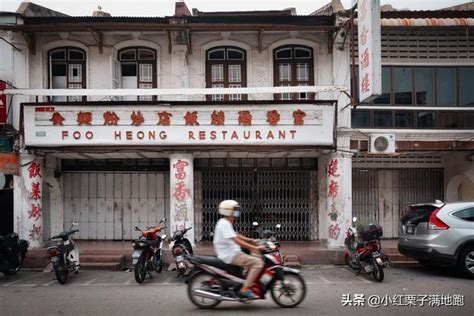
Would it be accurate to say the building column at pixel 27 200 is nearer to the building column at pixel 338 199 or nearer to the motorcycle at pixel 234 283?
the motorcycle at pixel 234 283

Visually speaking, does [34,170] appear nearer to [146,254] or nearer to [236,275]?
[146,254]

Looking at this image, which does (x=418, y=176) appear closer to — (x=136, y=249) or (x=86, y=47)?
(x=136, y=249)

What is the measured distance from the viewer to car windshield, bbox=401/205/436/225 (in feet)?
32.9

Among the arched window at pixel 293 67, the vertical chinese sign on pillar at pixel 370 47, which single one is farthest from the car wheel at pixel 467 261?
the arched window at pixel 293 67

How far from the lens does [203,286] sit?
23.5ft

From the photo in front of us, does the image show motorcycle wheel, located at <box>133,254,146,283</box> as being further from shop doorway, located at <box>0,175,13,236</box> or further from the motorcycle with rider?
shop doorway, located at <box>0,175,13,236</box>

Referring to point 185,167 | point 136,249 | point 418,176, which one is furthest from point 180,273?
point 418,176

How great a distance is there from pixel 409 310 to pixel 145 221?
9118 millimetres

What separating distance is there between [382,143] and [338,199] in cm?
194

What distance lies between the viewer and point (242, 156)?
45.1 feet

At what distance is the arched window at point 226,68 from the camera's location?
13133mm

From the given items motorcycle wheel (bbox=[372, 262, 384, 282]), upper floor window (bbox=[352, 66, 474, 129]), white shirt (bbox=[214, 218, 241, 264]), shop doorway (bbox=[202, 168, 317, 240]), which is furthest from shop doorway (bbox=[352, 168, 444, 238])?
white shirt (bbox=[214, 218, 241, 264])

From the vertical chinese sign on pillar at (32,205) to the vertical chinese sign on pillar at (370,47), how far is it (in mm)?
8763

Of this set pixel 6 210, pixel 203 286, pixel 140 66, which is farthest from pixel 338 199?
pixel 6 210
